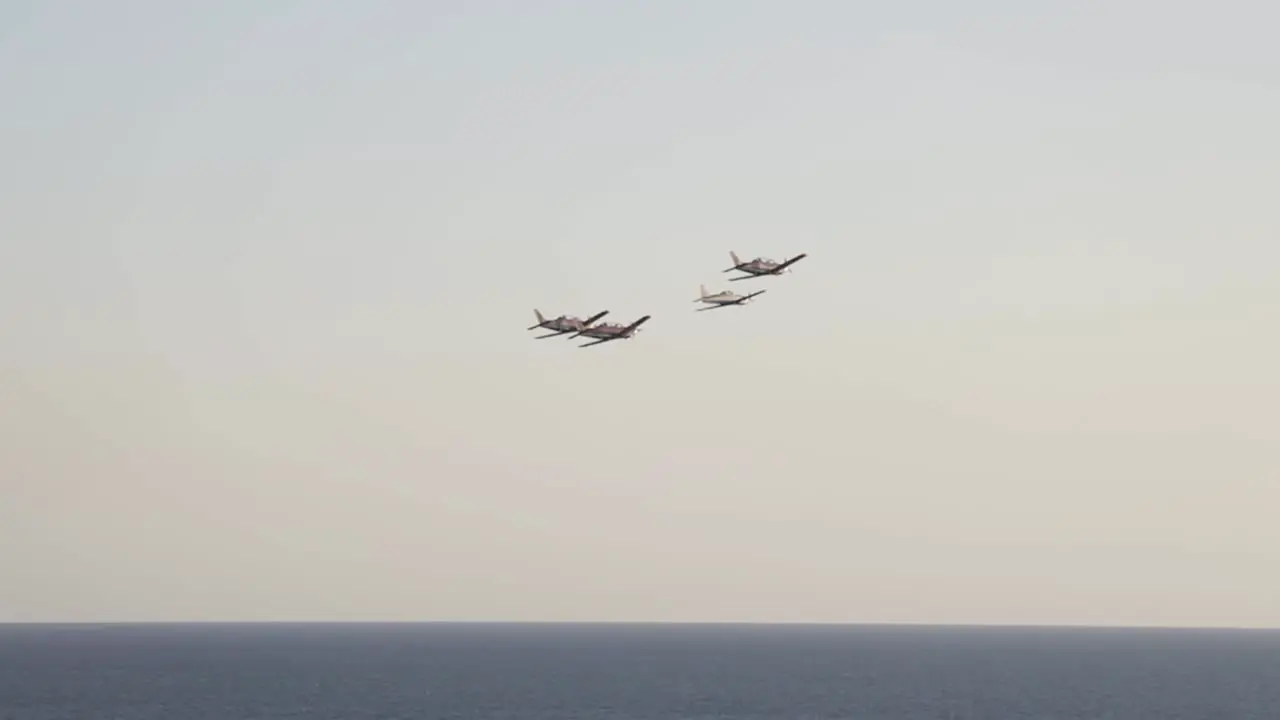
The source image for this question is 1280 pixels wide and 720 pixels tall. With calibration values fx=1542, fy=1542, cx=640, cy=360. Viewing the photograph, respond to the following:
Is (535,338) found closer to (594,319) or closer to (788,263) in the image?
(594,319)

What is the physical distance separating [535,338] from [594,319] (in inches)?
164

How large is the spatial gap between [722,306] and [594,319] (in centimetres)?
858

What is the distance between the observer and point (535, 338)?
333ft

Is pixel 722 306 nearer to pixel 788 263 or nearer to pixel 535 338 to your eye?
pixel 788 263

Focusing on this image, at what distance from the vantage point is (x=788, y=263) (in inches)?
3915

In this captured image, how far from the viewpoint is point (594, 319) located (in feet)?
330

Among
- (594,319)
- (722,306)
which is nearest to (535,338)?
(594,319)

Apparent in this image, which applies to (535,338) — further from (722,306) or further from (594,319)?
(722,306)

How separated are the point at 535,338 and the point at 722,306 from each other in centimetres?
1253

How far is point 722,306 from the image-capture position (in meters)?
102

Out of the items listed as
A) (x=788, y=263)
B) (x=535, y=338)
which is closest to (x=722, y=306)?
(x=788, y=263)

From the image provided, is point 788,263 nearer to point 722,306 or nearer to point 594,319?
point 722,306

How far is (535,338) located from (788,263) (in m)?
17.3

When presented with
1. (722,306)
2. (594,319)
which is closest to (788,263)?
(722,306)
